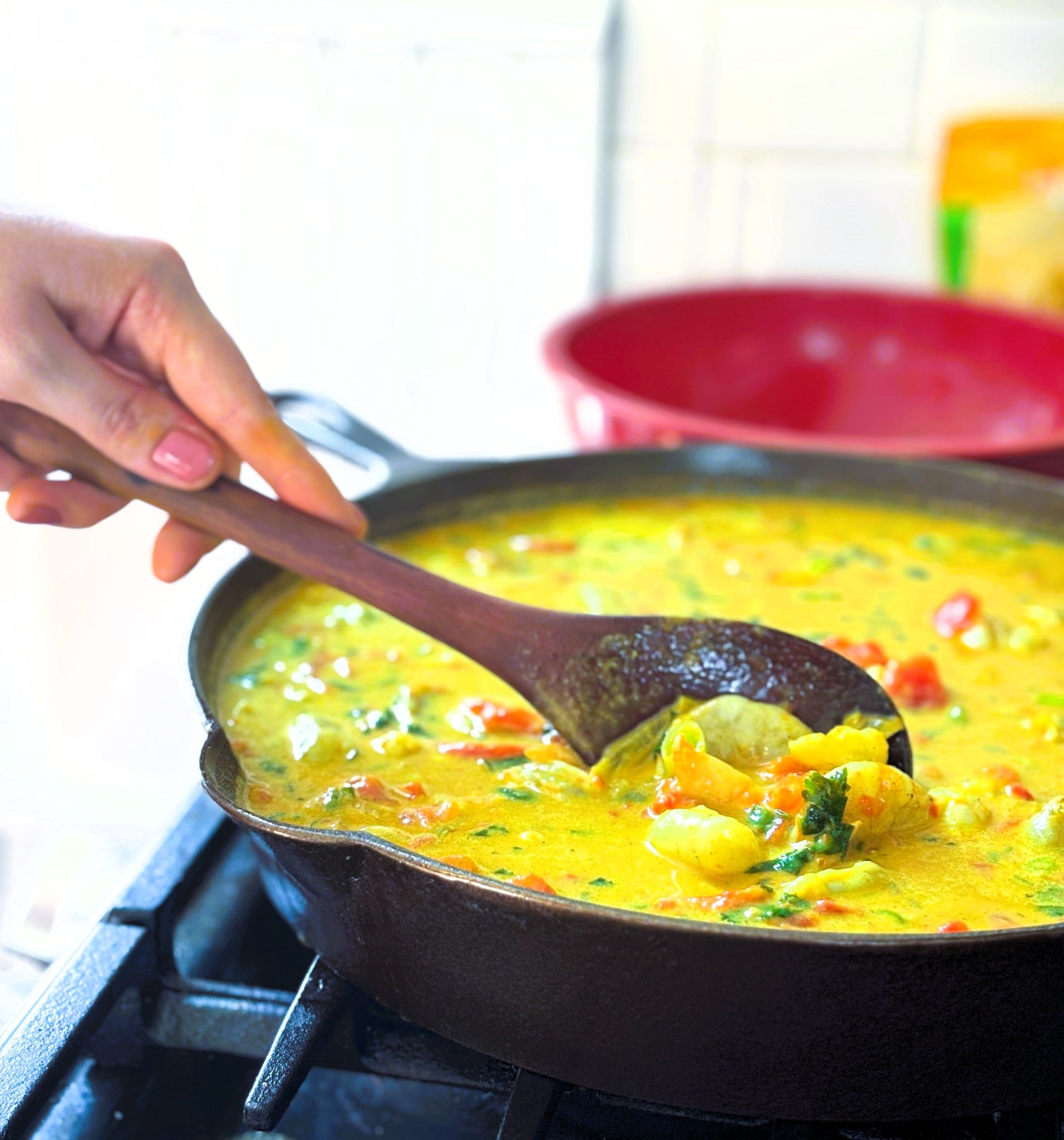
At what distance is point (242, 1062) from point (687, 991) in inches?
18.6

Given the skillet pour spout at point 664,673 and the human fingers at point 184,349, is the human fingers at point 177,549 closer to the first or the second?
the human fingers at point 184,349

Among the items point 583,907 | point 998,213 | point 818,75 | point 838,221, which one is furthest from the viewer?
point 838,221

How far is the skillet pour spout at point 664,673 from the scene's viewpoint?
1196mm

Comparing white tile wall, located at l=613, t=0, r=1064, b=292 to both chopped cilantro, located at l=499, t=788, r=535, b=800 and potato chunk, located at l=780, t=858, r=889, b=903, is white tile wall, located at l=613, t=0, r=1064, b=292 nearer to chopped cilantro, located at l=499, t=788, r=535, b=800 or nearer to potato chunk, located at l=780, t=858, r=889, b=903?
chopped cilantro, located at l=499, t=788, r=535, b=800

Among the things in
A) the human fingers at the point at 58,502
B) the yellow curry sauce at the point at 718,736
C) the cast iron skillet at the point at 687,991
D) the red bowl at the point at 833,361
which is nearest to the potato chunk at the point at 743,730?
the yellow curry sauce at the point at 718,736

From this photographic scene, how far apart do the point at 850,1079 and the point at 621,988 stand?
16 cm

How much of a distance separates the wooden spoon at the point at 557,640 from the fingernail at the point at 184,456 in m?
0.03

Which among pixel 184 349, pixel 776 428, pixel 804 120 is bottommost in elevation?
pixel 776 428

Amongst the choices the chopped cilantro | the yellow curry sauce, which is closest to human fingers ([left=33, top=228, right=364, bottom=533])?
the yellow curry sauce

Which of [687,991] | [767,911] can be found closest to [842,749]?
[767,911]

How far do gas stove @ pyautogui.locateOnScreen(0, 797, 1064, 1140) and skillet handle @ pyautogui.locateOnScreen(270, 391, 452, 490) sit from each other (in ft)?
1.78

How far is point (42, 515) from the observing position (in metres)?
1.28

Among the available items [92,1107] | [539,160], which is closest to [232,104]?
[539,160]

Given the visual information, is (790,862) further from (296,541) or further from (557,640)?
(296,541)
